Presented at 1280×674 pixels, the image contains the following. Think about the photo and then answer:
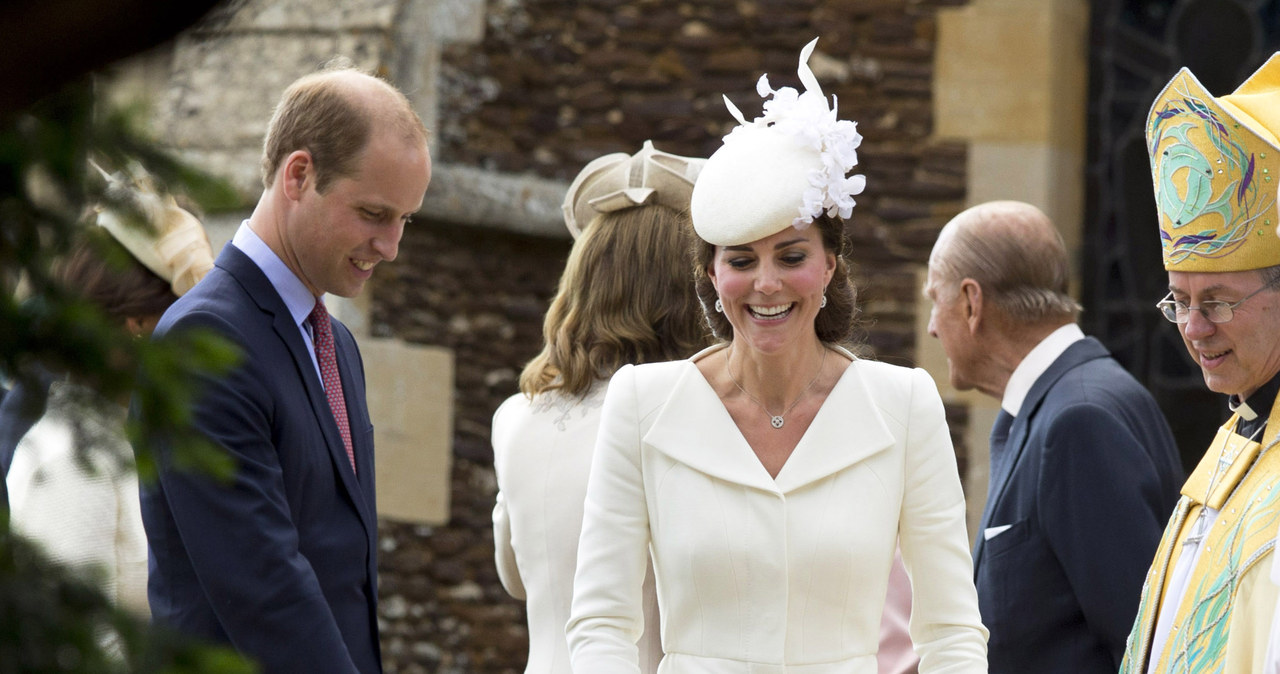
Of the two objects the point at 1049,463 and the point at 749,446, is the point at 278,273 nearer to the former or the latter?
the point at 749,446

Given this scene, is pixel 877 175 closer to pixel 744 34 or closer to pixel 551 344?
pixel 744 34

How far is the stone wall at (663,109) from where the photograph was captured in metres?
6.48

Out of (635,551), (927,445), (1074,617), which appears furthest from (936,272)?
(635,551)

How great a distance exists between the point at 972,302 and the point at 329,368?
1660 mm

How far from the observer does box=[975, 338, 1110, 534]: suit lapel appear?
11.0 feet

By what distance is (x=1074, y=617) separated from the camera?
316cm

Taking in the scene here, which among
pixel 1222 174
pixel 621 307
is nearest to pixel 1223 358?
pixel 1222 174

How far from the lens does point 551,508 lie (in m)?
2.90

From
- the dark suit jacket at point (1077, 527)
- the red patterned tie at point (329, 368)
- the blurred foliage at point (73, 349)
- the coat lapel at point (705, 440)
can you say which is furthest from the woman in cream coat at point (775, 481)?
the blurred foliage at point (73, 349)

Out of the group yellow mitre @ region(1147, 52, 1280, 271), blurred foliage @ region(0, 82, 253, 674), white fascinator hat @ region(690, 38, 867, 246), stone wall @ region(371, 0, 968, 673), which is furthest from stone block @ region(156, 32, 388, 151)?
blurred foliage @ region(0, 82, 253, 674)

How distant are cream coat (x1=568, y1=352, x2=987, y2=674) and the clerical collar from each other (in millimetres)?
517

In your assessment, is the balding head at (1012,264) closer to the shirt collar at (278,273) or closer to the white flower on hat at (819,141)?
the white flower on hat at (819,141)

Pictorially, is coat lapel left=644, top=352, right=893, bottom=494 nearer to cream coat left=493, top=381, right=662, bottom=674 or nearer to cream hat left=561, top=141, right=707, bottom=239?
cream coat left=493, top=381, right=662, bottom=674

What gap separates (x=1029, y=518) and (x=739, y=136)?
1.19 meters
